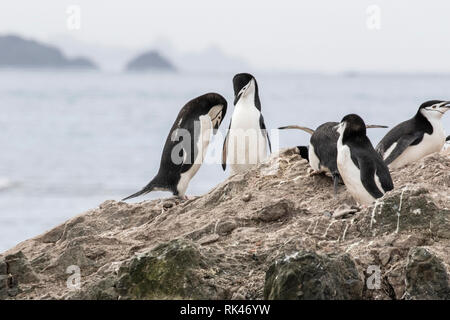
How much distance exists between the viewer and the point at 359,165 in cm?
705

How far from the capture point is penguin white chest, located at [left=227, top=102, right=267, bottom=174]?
966 cm

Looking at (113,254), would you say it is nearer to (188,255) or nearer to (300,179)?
(188,255)

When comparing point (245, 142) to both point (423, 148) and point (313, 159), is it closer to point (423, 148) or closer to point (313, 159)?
point (423, 148)

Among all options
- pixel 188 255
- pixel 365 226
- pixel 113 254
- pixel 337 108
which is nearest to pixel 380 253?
pixel 365 226

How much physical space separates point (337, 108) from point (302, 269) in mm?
49391

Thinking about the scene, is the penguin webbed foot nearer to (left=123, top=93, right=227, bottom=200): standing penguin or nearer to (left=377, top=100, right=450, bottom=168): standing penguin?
(left=377, top=100, right=450, bottom=168): standing penguin

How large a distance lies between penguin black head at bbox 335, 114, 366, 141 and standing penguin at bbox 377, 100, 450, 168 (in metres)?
1.79

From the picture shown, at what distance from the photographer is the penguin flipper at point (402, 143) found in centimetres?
898

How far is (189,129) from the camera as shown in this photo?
363 inches

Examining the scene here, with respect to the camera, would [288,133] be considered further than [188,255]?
Yes

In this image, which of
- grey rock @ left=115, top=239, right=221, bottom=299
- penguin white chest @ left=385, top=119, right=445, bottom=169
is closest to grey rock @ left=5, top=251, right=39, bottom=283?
grey rock @ left=115, top=239, right=221, bottom=299

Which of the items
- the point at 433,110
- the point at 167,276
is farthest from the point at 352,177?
the point at 433,110

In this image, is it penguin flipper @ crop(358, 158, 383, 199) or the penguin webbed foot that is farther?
the penguin webbed foot

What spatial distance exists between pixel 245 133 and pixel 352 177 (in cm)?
280
